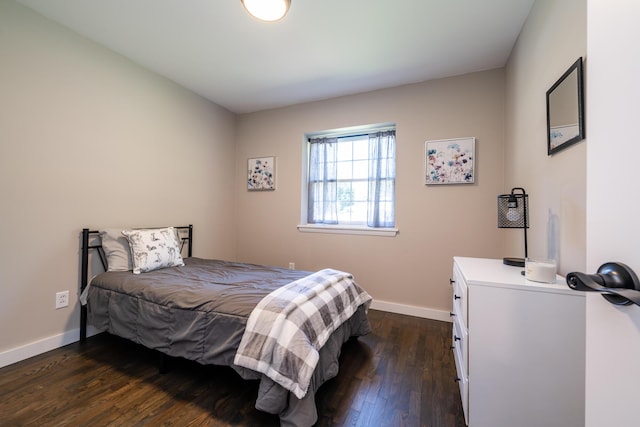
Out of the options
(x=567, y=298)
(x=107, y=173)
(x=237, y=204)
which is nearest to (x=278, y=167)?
(x=237, y=204)

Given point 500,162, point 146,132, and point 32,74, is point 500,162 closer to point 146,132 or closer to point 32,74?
point 146,132

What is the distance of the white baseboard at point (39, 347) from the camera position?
179 cm

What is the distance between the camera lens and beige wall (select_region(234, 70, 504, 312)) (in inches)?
99.4

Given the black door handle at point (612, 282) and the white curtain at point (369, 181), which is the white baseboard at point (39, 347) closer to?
the white curtain at point (369, 181)

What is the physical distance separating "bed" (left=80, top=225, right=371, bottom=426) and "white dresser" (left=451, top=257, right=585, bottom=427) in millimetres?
780

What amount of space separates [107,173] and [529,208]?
11.2 ft

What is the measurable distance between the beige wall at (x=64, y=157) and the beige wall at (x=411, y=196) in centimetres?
130

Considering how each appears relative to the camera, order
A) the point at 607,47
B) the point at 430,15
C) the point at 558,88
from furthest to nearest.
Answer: the point at 430,15 < the point at 558,88 < the point at 607,47

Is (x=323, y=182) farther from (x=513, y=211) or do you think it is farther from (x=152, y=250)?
(x=513, y=211)

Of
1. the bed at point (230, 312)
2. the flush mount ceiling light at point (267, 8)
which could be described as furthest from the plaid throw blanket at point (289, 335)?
the flush mount ceiling light at point (267, 8)

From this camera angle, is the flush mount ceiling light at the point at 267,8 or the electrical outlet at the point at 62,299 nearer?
the flush mount ceiling light at the point at 267,8

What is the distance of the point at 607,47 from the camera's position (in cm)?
41

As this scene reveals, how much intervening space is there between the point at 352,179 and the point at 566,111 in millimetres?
2122

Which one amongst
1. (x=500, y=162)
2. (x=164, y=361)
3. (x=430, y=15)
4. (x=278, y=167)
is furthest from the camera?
(x=278, y=167)
